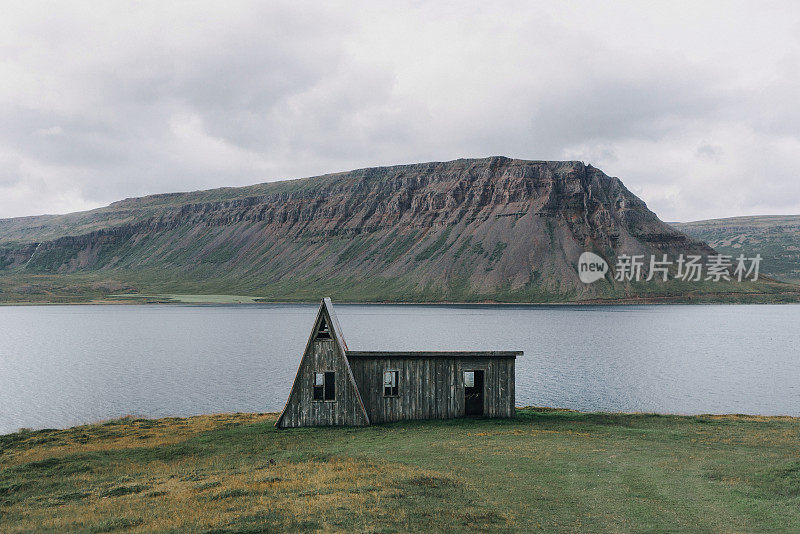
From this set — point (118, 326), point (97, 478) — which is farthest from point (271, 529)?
point (118, 326)

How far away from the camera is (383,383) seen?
34.4 meters

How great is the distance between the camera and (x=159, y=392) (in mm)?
59969

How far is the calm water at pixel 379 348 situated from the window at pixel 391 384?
66.8 ft

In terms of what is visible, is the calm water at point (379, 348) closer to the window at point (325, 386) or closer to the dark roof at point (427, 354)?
the window at point (325, 386)

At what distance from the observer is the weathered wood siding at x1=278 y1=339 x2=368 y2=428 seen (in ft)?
111

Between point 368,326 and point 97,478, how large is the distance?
113 m

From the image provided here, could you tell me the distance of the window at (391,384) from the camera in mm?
34469

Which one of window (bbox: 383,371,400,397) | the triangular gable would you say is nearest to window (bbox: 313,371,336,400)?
the triangular gable

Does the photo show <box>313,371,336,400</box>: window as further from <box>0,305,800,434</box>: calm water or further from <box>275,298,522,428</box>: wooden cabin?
<box>0,305,800,434</box>: calm water

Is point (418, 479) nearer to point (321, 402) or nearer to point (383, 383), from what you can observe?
point (383, 383)

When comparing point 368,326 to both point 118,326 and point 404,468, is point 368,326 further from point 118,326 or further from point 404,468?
point 404,468

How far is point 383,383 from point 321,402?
168 inches

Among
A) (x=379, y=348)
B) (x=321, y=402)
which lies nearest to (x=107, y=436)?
(x=321, y=402)

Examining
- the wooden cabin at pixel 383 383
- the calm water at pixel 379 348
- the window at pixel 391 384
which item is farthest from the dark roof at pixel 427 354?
the calm water at pixel 379 348
